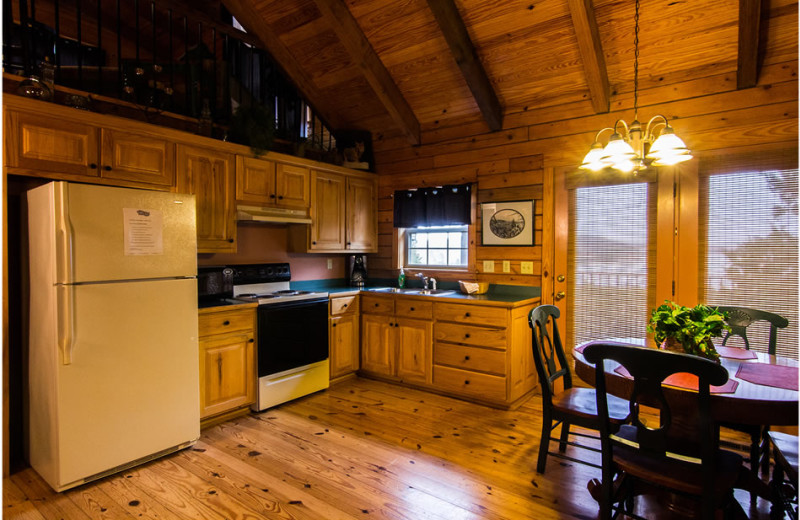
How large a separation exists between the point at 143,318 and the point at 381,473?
1.68 meters

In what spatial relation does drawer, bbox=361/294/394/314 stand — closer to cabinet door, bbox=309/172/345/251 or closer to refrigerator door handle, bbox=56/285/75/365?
cabinet door, bbox=309/172/345/251

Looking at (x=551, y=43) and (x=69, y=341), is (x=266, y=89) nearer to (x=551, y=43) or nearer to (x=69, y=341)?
(x=551, y=43)

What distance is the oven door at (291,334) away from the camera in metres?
3.57

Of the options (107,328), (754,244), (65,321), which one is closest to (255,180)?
(107,328)

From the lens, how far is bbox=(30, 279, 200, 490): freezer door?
8.17ft

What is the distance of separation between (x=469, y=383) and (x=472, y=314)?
1.88ft

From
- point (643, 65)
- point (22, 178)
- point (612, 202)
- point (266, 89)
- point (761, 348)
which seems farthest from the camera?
point (266, 89)

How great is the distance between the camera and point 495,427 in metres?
3.34

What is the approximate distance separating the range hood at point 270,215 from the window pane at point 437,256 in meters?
1.36

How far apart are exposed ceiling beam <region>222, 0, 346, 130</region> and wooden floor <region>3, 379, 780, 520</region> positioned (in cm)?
315

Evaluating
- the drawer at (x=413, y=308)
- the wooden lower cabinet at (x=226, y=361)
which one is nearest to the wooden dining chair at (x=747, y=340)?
the drawer at (x=413, y=308)

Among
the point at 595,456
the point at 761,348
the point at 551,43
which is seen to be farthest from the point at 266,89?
the point at 761,348

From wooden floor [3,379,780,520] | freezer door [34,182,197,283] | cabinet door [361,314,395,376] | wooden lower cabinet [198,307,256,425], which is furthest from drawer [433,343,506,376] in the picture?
freezer door [34,182,197,283]

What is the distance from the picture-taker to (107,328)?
8.52ft
